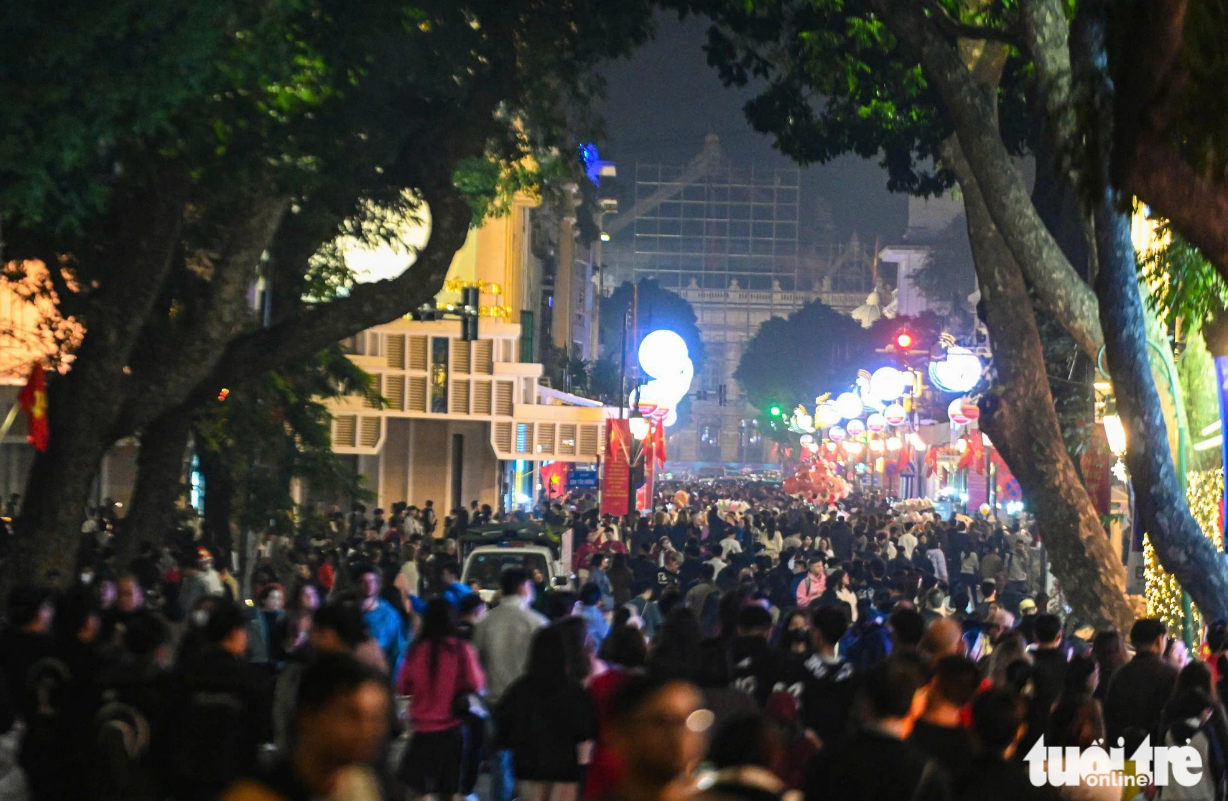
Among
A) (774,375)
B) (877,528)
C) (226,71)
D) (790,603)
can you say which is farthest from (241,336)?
(774,375)

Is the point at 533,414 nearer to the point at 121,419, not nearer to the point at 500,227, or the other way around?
Answer: the point at 500,227

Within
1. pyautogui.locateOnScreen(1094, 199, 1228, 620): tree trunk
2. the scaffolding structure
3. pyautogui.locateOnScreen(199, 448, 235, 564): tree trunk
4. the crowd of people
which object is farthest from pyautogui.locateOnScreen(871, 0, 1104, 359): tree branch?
the scaffolding structure

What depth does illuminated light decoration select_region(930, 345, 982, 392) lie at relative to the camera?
30.1 meters

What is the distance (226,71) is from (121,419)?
3315 mm

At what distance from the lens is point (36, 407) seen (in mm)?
14102

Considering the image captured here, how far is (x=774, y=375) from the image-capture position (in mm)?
107688

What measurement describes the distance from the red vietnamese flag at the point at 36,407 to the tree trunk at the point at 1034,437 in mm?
8405

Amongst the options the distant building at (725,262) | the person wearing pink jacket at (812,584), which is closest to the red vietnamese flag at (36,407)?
the person wearing pink jacket at (812,584)

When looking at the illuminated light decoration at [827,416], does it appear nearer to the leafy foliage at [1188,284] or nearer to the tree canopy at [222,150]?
the tree canopy at [222,150]

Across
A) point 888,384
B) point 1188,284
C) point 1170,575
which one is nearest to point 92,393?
point 1188,284

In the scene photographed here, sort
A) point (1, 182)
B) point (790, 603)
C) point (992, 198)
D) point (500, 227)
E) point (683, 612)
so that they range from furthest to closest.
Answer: point (500, 227) → point (790, 603) → point (992, 198) → point (1, 182) → point (683, 612)

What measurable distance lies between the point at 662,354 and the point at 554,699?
77.4 feet

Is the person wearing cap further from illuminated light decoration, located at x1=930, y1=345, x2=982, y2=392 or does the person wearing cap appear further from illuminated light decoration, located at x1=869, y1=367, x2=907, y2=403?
illuminated light decoration, located at x1=869, y1=367, x2=907, y2=403

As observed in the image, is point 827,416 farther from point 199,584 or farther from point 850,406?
point 199,584
